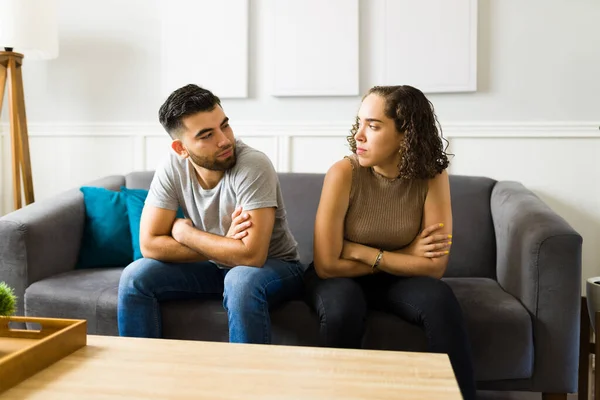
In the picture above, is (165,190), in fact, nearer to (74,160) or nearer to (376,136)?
(376,136)

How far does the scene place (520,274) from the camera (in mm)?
2201

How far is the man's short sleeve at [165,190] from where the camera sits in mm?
2273

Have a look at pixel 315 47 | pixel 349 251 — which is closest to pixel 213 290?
pixel 349 251

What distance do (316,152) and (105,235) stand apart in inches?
40.0

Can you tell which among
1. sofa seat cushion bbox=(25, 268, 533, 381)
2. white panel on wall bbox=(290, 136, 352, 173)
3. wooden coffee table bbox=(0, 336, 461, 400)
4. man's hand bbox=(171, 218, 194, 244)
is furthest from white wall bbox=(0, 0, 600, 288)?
wooden coffee table bbox=(0, 336, 461, 400)

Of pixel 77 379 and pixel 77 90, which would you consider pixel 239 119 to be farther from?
pixel 77 379

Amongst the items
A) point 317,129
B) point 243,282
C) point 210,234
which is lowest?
point 243,282

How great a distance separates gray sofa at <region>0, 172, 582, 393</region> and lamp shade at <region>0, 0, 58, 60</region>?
0.70m

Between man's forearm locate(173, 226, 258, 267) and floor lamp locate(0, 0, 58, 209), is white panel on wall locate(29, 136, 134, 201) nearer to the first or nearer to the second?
floor lamp locate(0, 0, 58, 209)

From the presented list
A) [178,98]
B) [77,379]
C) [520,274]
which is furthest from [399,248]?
[77,379]

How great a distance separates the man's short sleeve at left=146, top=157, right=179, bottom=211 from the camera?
2273 millimetres

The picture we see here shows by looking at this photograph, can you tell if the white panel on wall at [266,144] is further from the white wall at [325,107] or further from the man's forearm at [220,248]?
the man's forearm at [220,248]

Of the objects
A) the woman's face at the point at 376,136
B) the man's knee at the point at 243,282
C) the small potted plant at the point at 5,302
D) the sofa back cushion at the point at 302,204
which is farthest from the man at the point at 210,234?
the small potted plant at the point at 5,302

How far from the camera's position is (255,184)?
2164 mm
